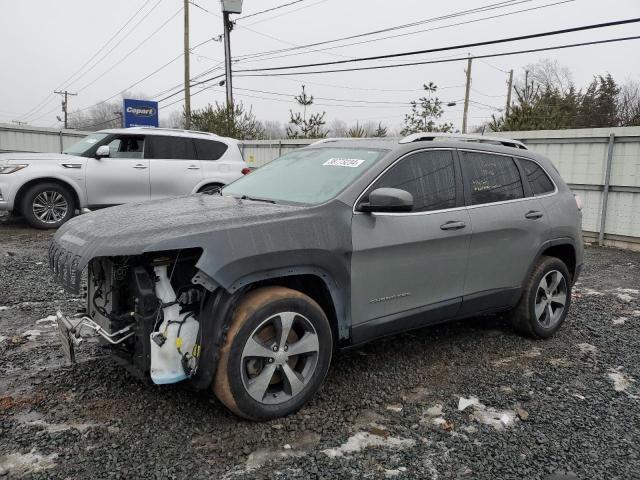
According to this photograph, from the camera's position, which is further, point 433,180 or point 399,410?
point 433,180

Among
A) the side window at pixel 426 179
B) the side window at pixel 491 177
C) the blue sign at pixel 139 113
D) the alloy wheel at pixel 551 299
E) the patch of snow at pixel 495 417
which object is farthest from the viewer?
the blue sign at pixel 139 113

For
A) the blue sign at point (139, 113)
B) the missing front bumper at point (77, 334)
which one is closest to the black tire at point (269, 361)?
the missing front bumper at point (77, 334)

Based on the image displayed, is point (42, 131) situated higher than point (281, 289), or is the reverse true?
point (42, 131)

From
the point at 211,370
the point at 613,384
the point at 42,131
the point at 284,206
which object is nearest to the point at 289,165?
the point at 284,206

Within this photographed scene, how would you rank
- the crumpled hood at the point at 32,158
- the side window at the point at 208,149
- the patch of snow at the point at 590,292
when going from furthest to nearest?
the side window at the point at 208,149
the crumpled hood at the point at 32,158
the patch of snow at the point at 590,292

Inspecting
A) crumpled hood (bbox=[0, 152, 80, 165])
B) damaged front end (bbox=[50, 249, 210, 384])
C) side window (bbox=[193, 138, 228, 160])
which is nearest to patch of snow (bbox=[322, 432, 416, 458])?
damaged front end (bbox=[50, 249, 210, 384])

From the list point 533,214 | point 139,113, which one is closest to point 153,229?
point 533,214

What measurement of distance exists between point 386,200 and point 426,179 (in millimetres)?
727

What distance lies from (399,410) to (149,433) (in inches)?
60.3

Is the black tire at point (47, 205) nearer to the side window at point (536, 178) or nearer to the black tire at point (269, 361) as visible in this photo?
the black tire at point (269, 361)

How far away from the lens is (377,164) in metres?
3.62

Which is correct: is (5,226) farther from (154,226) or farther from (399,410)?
(399,410)

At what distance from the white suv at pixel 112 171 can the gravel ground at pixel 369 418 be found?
17.2ft

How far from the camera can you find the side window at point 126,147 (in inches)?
386
